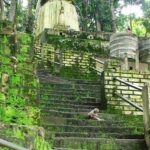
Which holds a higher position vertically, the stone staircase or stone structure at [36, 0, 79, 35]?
stone structure at [36, 0, 79, 35]

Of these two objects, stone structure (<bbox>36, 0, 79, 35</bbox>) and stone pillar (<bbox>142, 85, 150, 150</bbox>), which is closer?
stone pillar (<bbox>142, 85, 150, 150</bbox>)

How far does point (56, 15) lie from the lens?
26.8 metres

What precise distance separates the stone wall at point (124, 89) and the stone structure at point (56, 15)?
14.7m

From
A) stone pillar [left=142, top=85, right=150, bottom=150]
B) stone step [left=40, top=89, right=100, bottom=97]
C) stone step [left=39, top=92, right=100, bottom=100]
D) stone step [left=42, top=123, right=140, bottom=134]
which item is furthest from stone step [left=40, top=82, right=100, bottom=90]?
stone pillar [left=142, top=85, right=150, bottom=150]

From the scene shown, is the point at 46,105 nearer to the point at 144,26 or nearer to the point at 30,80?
the point at 30,80

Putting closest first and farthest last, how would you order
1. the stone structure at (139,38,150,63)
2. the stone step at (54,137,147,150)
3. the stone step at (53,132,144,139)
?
the stone step at (54,137,147,150), the stone step at (53,132,144,139), the stone structure at (139,38,150,63)

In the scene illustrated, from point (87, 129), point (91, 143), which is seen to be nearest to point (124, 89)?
point (87, 129)

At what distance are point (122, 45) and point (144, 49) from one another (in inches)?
116

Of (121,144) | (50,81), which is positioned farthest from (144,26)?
(121,144)

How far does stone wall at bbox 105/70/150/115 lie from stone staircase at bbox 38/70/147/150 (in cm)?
43

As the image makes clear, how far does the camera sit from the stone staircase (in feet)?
23.2

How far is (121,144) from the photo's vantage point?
7.23 m

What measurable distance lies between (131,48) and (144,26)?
1606 cm

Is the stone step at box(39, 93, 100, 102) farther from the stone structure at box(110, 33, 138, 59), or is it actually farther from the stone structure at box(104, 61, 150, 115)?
the stone structure at box(110, 33, 138, 59)
